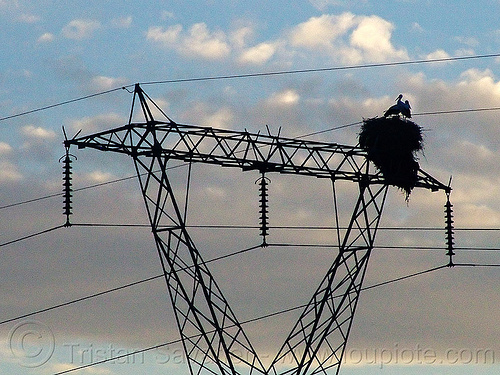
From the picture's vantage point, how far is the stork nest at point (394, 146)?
34.4m

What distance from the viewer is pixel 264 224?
105 feet

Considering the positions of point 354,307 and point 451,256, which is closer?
point 354,307

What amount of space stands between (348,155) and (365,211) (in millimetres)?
1439

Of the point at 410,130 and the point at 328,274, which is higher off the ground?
the point at 410,130

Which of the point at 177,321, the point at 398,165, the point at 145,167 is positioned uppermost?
the point at 398,165

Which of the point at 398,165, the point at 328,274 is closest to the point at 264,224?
the point at 328,274

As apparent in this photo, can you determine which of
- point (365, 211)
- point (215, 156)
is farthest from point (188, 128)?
point (365, 211)

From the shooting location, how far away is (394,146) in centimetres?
3462

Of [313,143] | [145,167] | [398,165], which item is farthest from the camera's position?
[398,165]

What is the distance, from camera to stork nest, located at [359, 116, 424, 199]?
113ft

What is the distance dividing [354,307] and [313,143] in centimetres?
394

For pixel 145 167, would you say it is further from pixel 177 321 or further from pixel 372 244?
pixel 372 244

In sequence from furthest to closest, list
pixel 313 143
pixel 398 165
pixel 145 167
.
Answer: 1. pixel 398 165
2. pixel 313 143
3. pixel 145 167

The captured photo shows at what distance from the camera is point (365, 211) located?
3341cm
